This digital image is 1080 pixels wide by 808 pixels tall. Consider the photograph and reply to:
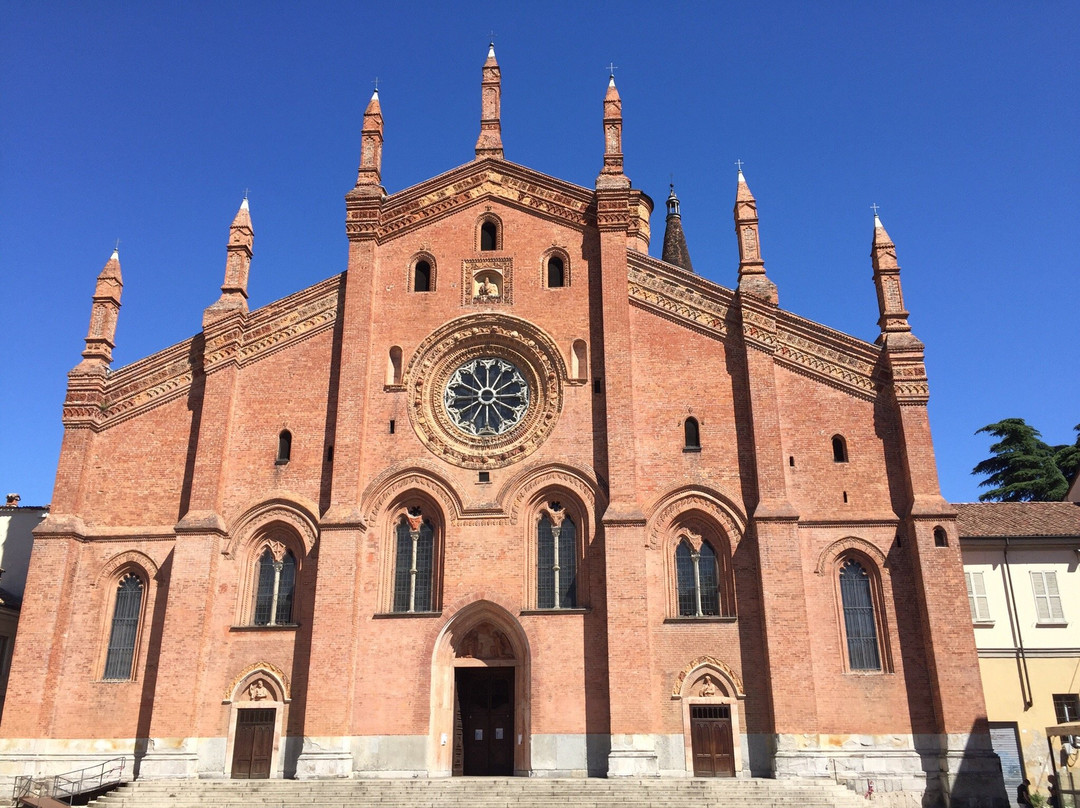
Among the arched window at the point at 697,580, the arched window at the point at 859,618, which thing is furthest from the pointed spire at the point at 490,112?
the arched window at the point at 859,618

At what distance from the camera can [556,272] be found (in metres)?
28.3

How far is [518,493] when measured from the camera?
25594 mm

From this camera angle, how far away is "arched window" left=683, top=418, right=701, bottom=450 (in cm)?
2569

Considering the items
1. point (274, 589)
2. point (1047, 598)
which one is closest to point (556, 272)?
point (274, 589)

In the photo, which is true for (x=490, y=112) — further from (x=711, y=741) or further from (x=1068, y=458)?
(x=1068, y=458)

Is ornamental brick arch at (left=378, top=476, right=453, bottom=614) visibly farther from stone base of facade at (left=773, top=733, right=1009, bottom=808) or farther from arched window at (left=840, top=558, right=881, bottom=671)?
arched window at (left=840, top=558, right=881, bottom=671)

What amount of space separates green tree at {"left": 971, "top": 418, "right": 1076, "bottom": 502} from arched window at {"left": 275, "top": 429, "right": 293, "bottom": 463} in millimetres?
35503

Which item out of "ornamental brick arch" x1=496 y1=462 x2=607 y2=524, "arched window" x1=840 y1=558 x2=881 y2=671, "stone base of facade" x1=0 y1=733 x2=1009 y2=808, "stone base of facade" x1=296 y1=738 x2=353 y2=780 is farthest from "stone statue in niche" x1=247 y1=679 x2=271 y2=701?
"arched window" x1=840 y1=558 x2=881 y2=671

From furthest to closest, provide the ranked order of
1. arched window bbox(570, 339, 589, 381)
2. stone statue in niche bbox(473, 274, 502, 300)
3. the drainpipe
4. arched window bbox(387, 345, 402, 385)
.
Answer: stone statue in niche bbox(473, 274, 502, 300) → arched window bbox(387, 345, 402, 385) → arched window bbox(570, 339, 589, 381) → the drainpipe

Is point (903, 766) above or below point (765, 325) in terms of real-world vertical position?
below

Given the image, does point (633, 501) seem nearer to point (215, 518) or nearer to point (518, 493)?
point (518, 493)

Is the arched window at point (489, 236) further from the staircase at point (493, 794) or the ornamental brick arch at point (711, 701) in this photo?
the staircase at point (493, 794)

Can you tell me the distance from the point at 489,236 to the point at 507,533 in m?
9.61

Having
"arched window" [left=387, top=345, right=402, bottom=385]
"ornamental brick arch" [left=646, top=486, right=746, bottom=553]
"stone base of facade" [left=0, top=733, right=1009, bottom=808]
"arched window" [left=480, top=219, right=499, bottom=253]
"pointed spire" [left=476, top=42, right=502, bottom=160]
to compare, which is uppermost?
"pointed spire" [left=476, top=42, right=502, bottom=160]
